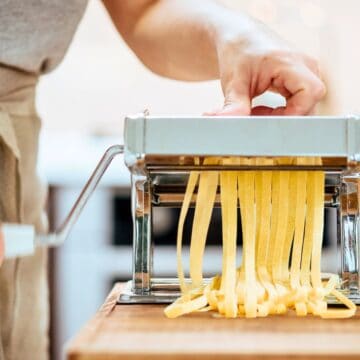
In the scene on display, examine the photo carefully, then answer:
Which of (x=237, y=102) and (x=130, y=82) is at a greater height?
(x=130, y=82)

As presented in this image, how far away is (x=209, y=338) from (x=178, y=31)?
0.45m

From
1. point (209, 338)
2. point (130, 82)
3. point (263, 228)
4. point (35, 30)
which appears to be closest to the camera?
point (209, 338)

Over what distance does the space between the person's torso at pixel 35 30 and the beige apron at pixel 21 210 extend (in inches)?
0.8

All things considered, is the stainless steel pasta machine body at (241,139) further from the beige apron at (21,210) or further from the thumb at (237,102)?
the beige apron at (21,210)

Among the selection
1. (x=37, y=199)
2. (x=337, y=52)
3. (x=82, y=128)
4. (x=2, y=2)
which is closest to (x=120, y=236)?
(x=82, y=128)

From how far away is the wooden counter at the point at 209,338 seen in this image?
19.2 inches

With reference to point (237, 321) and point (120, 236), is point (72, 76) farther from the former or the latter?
point (237, 321)


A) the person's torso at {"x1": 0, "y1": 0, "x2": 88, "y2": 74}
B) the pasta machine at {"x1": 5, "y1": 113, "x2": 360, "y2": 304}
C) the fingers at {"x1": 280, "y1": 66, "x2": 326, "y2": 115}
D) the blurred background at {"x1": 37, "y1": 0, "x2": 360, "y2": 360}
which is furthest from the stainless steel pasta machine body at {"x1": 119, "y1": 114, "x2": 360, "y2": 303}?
the blurred background at {"x1": 37, "y1": 0, "x2": 360, "y2": 360}

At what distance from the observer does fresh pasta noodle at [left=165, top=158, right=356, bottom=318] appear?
0.68 meters

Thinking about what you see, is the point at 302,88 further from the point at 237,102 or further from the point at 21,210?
the point at 21,210

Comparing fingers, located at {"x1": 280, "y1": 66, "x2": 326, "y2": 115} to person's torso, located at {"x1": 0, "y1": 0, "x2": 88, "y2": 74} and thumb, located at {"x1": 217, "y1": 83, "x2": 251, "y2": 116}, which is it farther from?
person's torso, located at {"x1": 0, "y1": 0, "x2": 88, "y2": 74}

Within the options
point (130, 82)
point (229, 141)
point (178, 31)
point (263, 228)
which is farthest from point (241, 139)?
point (130, 82)

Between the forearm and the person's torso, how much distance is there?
0.32ft

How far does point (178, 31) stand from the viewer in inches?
35.1
